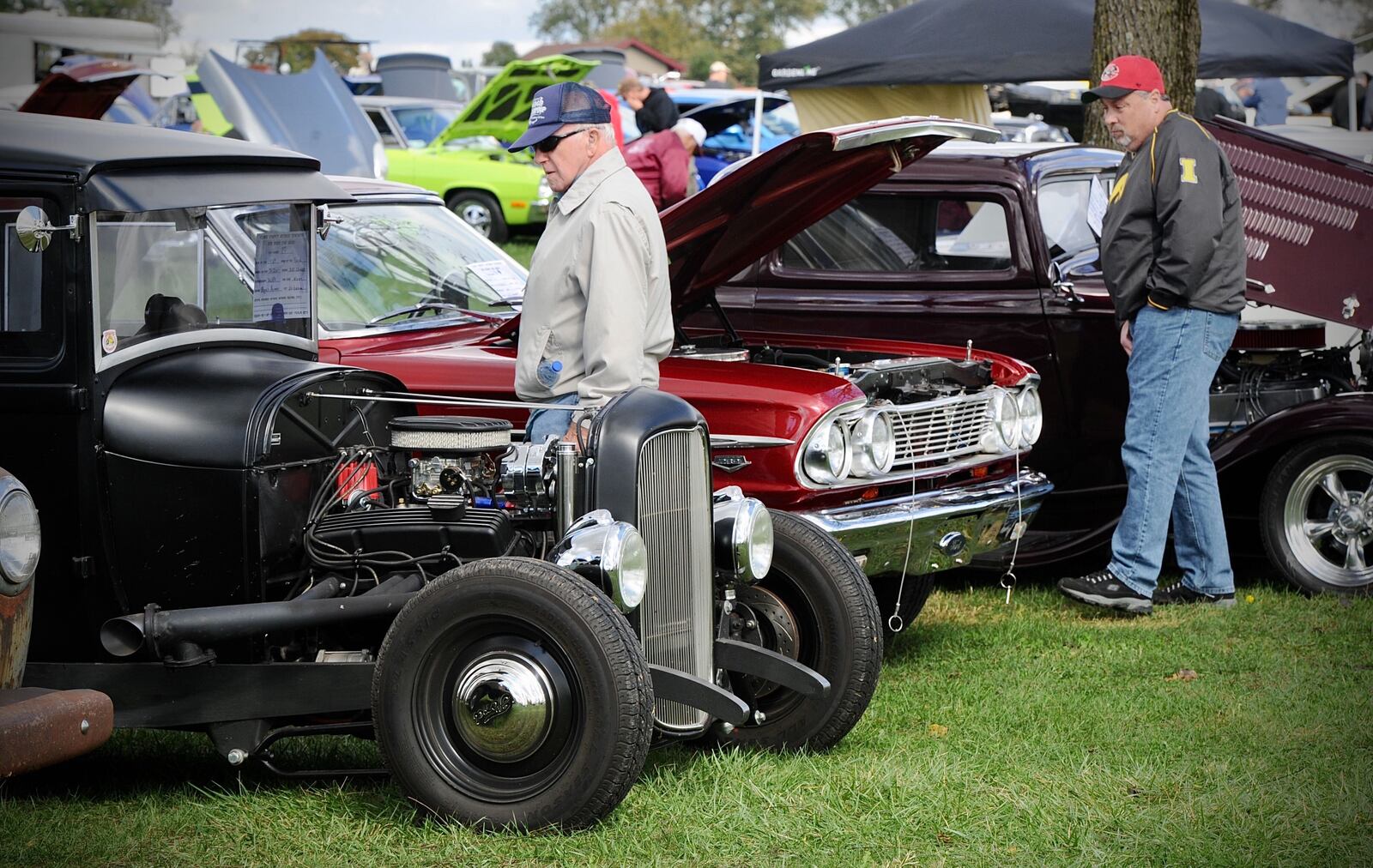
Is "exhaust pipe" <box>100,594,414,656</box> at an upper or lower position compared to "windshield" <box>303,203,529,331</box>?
lower

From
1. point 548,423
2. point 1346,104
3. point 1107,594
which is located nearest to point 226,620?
point 548,423

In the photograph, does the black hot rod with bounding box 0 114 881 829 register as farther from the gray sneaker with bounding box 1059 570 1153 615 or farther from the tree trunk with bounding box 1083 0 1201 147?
the tree trunk with bounding box 1083 0 1201 147

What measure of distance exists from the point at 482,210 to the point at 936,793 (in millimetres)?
14531

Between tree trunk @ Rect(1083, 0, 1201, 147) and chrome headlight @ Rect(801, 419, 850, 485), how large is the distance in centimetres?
420

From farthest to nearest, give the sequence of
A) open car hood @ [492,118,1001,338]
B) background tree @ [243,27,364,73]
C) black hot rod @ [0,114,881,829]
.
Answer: background tree @ [243,27,364,73] < open car hood @ [492,118,1001,338] < black hot rod @ [0,114,881,829]

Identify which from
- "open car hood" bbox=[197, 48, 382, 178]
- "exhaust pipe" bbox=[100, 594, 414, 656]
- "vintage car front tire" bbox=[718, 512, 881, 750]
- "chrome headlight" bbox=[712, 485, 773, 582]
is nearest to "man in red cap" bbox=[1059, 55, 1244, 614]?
"vintage car front tire" bbox=[718, 512, 881, 750]

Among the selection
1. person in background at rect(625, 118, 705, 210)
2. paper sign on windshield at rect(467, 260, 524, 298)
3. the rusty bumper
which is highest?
person in background at rect(625, 118, 705, 210)

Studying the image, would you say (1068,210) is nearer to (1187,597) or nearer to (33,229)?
(1187,597)

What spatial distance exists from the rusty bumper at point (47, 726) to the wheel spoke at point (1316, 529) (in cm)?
497

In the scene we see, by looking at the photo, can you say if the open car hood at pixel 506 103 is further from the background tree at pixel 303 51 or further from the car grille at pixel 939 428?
the car grille at pixel 939 428

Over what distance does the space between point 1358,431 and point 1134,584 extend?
1.15m

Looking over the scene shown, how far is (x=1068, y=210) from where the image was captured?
687cm

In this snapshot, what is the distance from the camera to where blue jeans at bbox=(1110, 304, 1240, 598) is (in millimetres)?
5895

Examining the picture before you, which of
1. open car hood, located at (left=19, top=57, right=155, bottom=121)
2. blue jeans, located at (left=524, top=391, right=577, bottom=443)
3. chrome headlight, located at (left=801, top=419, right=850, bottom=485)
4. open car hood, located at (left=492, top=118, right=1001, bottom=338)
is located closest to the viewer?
blue jeans, located at (left=524, top=391, right=577, bottom=443)
